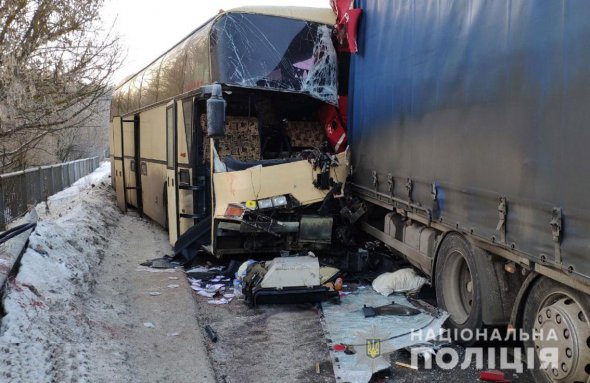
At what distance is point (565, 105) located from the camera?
2.86 metres

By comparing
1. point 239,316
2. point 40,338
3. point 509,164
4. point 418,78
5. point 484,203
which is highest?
point 418,78

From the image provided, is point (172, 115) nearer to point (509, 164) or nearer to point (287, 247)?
point (287, 247)

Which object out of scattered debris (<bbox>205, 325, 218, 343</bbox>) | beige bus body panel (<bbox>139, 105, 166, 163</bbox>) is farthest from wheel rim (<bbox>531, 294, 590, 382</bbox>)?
beige bus body panel (<bbox>139, 105, 166, 163</bbox>)

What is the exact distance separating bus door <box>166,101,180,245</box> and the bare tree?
3173 millimetres

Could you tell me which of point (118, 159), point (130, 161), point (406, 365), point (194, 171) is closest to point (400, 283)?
point (406, 365)

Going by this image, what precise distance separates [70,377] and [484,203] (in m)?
3.25

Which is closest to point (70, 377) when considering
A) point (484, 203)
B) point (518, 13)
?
point (484, 203)

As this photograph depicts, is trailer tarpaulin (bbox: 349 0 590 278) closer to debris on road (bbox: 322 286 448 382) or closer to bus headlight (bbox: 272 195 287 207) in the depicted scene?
debris on road (bbox: 322 286 448 382)

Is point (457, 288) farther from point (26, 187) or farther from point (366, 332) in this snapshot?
point (26, 187)

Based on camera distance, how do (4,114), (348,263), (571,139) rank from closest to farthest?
(571,139) < (348,263) < (4,114)

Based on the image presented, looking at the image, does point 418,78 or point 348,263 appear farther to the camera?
point 348,263

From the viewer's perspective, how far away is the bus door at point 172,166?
7875 mm

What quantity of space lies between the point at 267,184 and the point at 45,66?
6.86m

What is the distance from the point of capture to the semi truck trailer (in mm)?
2854
